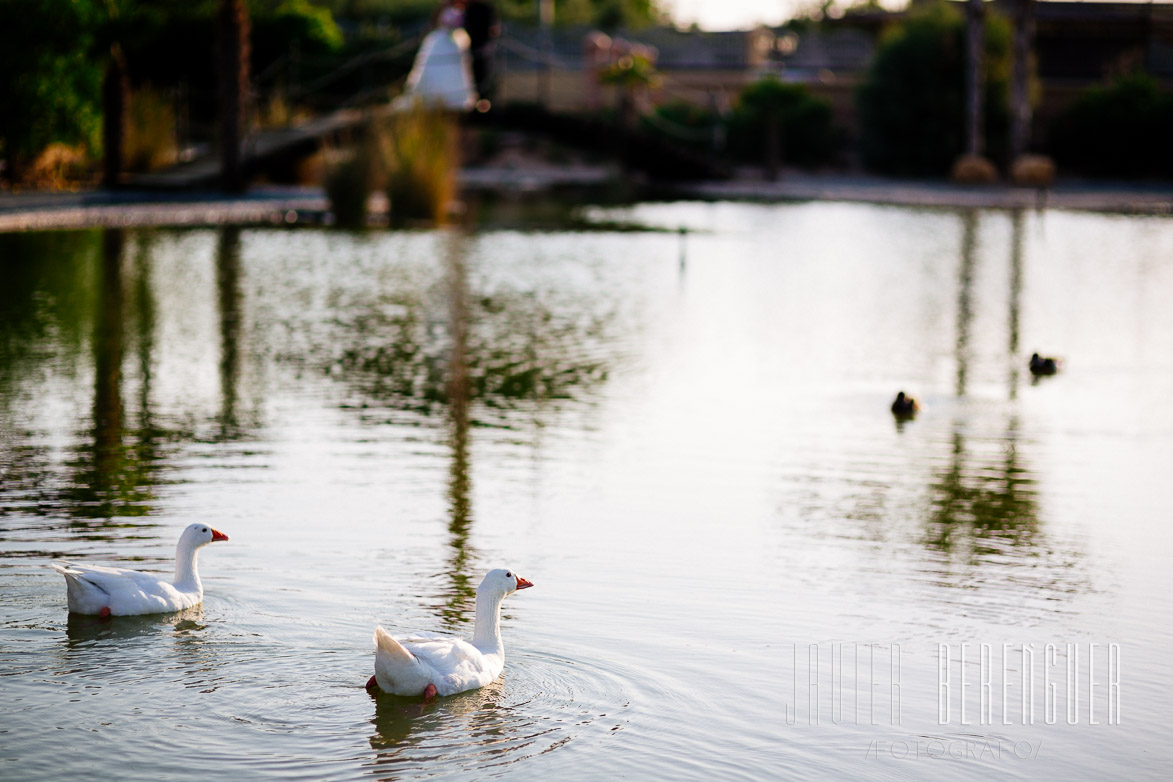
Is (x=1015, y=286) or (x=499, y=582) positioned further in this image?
(x=1015, y=286)

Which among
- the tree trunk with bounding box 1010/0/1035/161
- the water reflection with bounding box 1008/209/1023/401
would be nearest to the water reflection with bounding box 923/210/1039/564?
the water reflection with bounding box 1008/209/1023/401

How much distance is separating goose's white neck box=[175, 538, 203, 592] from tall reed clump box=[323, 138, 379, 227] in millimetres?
20038

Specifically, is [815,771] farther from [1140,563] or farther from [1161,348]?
[1161,348]

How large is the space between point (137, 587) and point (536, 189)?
33419 mm

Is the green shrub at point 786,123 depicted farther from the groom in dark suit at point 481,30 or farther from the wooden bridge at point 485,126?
the groom in dark suit at point 481,30

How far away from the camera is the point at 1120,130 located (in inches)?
1602

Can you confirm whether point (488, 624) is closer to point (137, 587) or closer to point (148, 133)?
point (137, 587)

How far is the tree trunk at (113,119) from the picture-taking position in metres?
29.1

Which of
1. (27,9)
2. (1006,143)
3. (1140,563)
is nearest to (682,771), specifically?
(1140,563)

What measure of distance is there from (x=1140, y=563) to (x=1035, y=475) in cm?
186

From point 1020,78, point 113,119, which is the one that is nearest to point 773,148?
point 1020,78

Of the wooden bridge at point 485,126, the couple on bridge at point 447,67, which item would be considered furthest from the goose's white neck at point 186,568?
the couple on bridge at point 447,67

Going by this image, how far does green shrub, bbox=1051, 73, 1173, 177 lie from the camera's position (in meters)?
40.1

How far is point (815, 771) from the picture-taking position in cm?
516
